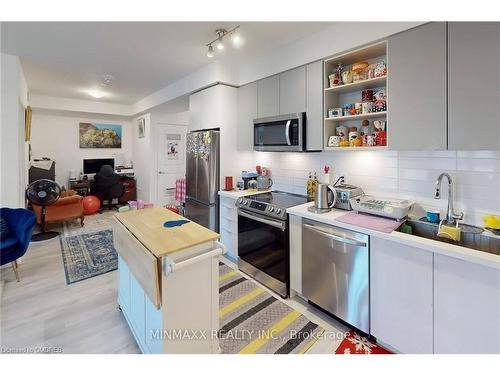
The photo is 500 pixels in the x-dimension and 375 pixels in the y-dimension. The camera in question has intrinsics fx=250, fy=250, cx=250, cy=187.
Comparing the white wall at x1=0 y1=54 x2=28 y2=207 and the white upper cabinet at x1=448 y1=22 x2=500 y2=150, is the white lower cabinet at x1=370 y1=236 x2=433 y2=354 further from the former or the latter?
the white wall at x1=0 y1=54 x2=28 y2=207

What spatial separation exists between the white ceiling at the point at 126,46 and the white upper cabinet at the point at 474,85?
3.73ft

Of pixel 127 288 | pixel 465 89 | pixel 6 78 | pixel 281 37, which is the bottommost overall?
→ pixel 127 288

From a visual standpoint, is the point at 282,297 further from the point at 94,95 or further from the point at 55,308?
the point at 94,95

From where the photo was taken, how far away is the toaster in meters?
2.21

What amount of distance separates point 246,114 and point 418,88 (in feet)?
6.33

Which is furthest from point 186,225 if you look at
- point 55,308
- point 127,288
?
point 55,308

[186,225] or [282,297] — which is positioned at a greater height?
[186,225]

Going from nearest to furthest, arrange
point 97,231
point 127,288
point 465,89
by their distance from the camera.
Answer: point 465,89 < point 127,288 < point 97,231

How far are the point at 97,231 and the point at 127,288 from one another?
9.59ft

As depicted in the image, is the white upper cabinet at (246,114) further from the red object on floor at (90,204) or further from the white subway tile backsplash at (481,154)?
the red object on floor at (90,204)

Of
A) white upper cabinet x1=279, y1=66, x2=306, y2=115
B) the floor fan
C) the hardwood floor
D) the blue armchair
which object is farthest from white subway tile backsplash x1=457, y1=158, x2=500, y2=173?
the floor fan

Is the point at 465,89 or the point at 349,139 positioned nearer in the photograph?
the point at 465,89

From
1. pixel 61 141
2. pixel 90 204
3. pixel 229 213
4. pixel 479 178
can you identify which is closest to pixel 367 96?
pixel 479 178

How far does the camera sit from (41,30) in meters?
2.43
